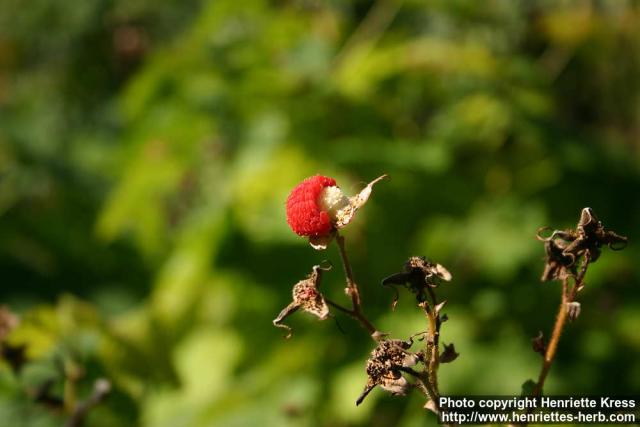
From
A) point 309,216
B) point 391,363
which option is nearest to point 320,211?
point 309,216

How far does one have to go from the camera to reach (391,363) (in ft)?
1.95

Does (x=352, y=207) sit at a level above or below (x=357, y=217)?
below

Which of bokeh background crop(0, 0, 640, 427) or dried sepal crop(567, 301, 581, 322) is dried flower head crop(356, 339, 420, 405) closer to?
dried sepal crop(567, 301, 581, 322)

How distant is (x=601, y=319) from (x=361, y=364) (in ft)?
1.81

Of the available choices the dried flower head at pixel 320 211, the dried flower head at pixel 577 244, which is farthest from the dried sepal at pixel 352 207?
the dried flower head at pixel 577 244

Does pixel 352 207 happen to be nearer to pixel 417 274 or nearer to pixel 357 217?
pixel 417 274

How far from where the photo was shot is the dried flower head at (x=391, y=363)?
59cm

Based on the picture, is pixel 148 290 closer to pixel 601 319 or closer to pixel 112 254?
pixel 112 254

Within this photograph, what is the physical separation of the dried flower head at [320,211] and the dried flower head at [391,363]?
0.09 meters

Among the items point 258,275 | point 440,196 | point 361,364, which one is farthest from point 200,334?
point 440,196

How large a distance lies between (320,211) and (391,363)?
0.13 m

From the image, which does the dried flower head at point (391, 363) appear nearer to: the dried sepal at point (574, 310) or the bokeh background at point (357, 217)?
the dried sepal at point (574, 310)

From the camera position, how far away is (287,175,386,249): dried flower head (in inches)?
23.8

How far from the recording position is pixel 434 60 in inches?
75.9
